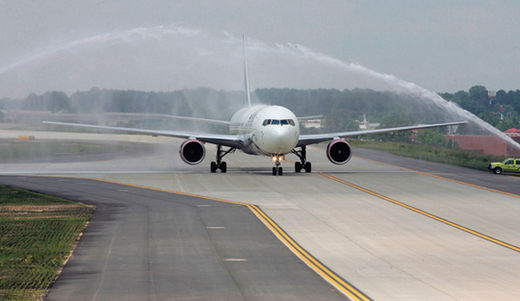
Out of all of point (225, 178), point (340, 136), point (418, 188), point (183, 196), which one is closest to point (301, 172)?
point (340, 136)

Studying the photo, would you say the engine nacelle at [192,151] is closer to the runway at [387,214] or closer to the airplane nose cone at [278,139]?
the runway at [387,214]

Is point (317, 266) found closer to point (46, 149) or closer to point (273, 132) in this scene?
point (273, 132)

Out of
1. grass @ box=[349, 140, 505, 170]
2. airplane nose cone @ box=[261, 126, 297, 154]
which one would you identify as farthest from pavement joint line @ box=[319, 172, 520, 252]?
grass @ box=[349, 140, 505, 170]

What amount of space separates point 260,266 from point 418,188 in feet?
88.2

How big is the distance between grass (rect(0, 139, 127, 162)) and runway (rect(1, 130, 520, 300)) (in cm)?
1196

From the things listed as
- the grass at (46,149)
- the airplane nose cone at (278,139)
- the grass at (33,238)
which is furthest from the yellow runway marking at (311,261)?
the grass at (46,149)

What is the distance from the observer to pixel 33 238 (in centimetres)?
2730

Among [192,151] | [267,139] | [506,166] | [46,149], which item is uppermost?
[267,139]

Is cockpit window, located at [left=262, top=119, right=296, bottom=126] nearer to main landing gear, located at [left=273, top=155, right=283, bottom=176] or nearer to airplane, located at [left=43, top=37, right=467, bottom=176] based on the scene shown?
airplane, located at [left=43, top=37, right=467, bottom=176]

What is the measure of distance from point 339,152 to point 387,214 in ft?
69.2

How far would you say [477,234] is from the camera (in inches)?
1163

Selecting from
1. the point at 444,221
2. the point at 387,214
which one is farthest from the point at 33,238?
the point at 444,221

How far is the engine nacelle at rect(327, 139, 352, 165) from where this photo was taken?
55812 mm

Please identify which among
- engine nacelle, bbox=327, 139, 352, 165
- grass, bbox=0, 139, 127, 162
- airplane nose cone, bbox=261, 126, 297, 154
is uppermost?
airplane nose cone, bbox=261, 126, 297, 154
